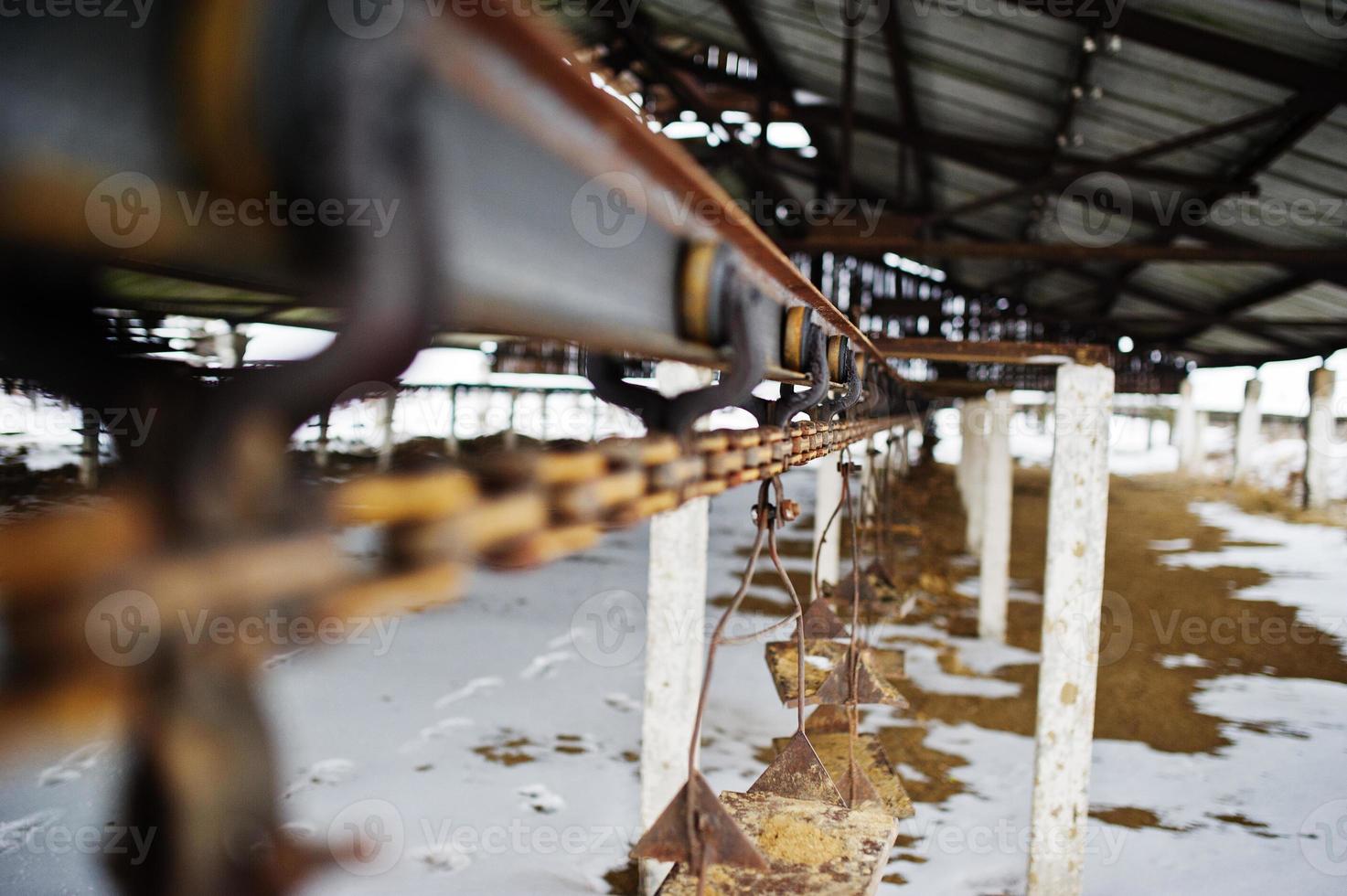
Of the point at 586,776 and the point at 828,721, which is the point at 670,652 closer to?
the point at 828,721

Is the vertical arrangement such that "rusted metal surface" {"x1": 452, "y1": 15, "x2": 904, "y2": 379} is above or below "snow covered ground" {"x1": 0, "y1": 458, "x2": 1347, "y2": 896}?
above

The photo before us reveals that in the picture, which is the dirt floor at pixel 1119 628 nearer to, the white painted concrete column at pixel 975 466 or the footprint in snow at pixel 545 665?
the white painted concrete column at pixel 975 466

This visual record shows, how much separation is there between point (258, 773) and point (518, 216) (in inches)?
16.9

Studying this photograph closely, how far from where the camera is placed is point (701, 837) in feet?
4.21

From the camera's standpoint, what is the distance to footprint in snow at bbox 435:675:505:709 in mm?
7129

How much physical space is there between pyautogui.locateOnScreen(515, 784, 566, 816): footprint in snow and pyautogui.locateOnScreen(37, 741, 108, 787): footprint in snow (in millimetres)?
2858

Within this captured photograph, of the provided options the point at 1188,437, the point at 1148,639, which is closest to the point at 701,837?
the point at 1148,639

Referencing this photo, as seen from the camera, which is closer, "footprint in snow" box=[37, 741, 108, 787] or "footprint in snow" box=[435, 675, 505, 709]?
"footprint in snow" box=[37, 741, 108, 787]

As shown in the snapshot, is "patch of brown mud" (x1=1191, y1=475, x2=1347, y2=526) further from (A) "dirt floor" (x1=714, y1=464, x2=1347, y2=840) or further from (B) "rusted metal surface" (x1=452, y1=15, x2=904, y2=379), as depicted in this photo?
(B) "rusted metal surface" (x1=452, y1=15, x2=904, y2=379)

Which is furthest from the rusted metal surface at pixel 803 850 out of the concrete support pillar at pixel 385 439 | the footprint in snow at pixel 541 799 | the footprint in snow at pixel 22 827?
the footprint in snow at pixel 22 827

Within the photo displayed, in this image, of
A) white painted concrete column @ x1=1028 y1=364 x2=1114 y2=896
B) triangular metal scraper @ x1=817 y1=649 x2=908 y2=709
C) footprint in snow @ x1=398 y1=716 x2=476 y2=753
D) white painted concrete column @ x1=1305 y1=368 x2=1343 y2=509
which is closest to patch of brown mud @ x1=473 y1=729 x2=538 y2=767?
footprint in snow @ x1=398 y1=716 x2=476 y2=753

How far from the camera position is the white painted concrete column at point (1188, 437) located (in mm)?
23531

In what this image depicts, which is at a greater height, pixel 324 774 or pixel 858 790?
pixel 858 790

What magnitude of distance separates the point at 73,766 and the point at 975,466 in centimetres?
1195
